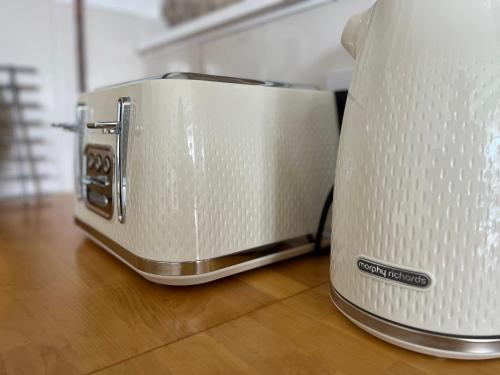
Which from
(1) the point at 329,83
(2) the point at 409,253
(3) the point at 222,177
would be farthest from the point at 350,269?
(1) the point at 329,83

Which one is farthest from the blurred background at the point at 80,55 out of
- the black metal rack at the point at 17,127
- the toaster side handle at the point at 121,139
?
the toaster side handle at the point at 121,139

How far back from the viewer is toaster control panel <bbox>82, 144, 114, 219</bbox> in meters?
0.52

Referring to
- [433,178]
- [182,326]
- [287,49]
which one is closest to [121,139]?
[182,326]

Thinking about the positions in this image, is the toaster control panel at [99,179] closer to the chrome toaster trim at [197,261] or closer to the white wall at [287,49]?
the chrome toaster trim at [197,261]

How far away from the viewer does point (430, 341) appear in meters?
0.32

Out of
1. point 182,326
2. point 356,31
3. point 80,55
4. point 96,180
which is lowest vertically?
point 182,326

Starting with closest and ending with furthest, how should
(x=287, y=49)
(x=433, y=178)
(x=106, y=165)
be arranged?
(x=433, y=178)
(x=106, y=165)
(x=287, y=49)

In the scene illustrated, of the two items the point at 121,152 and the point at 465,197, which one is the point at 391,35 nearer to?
the point at 465,197

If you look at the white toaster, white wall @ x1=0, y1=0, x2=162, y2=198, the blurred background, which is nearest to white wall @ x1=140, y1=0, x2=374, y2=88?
the blurred background

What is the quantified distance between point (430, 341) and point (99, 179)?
0.45m

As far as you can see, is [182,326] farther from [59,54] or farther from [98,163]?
[59,54]

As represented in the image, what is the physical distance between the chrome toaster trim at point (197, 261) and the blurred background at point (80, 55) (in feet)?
1.44

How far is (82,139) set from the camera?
0.63 m

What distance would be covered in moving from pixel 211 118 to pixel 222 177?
2.7 inches
